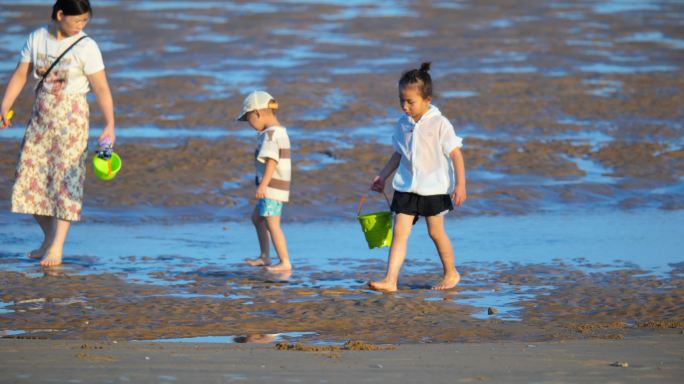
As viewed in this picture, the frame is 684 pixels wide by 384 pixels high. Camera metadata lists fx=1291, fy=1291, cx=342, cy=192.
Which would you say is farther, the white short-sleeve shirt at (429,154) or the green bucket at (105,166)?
the green bucket at (105,166)

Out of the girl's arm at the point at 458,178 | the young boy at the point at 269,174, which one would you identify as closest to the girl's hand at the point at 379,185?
the girl's arm at the point at 458,178

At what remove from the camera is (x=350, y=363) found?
5.14 m

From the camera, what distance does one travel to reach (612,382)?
4.78 meters

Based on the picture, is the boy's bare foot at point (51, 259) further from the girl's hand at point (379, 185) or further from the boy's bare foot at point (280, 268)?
the girl's hand at point (379, 185)

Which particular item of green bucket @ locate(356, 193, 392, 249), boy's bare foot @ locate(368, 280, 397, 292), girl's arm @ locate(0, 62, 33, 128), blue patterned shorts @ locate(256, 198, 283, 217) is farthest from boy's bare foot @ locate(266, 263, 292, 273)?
girl's arm @ locate(0, 62, 33, 128)

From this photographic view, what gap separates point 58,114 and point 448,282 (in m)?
2.65

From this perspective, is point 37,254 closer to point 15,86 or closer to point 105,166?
point 105,166

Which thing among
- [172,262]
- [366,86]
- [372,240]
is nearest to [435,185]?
[372,240]

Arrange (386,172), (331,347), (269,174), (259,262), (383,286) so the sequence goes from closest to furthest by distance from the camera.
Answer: (331,347), (383,286), (386,172), (269,174), (259,262)

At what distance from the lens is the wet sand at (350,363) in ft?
15.8

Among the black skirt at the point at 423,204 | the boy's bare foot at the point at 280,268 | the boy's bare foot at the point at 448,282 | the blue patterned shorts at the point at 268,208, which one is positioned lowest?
the boy's bare foot at the point at 280,268

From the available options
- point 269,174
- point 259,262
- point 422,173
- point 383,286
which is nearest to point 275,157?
point 269,174

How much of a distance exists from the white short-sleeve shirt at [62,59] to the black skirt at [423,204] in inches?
83.4

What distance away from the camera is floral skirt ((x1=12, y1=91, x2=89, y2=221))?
8047mm
